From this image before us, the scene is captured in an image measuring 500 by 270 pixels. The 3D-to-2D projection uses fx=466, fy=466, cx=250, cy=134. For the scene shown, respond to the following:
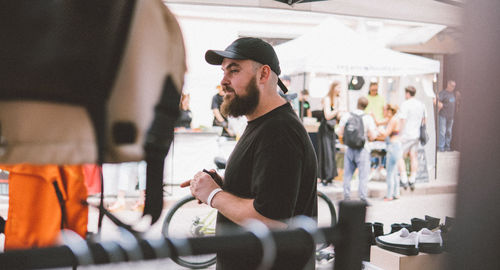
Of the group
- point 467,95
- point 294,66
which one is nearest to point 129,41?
point 467,95

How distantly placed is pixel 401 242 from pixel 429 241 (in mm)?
172

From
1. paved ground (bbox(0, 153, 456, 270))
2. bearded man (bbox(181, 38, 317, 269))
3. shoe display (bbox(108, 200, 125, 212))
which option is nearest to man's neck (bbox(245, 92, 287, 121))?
bearded man (bbox(181, 38, 317, 269))

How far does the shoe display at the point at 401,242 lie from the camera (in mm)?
2994

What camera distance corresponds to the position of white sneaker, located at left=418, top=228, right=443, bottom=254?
2932mm

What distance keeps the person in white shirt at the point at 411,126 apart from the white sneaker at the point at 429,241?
201 inches

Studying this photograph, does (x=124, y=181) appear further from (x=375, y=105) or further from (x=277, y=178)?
(x=277, y=178)

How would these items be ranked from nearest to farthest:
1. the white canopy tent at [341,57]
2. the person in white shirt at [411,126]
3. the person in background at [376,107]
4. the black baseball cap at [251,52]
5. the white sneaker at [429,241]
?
1. the black baseball cap at [251,52]
2. the white sneaker at [429,241]
3. the white canopy tent at [341,57]
4. the person in white shirt at [411,126]
5. the person in background at [376,107]

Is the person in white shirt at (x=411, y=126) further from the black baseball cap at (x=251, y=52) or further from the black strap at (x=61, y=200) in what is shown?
the black strap at (x=61, y=200)

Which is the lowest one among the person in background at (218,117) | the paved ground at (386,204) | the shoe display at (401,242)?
the paved ground at (386,204)

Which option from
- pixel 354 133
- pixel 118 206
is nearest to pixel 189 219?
pixel 118 206

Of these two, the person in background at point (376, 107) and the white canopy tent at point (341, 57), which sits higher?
the white canopy tent at point (341, 57)

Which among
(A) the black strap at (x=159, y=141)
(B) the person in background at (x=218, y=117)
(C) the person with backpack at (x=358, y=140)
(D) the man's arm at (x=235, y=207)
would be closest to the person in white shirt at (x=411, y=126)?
(C) the person with backpack at (x=358, y=140)

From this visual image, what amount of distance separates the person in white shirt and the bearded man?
629cm

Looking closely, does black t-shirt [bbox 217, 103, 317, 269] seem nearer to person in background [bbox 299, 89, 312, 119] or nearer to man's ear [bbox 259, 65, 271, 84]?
man's ear [bbox 259, 65, 271, 84]
